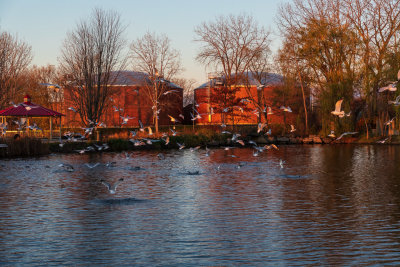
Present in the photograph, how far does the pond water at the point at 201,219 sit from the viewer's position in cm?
1036

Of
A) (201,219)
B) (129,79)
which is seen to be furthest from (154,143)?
(201,219)

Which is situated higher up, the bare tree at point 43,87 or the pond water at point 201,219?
the bare tree at point 43,87

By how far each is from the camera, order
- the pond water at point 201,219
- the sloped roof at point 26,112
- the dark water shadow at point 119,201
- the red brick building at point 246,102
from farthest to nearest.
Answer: the red brick building at point 246,102 → the sloped roof at point 26,112 → the dark water shadow at point 119,201 → the pond water at point 201,219

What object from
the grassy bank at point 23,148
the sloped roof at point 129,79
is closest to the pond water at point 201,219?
the grassy bank at point 23,148

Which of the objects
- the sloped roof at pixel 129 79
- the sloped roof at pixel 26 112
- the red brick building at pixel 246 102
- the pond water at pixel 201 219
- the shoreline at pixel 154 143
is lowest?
the pond water at pixel 201 219

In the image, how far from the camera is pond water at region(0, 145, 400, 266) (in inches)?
408

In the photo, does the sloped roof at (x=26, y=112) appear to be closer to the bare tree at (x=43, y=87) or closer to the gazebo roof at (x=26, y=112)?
the gazebo roof at (x=26, y=112)

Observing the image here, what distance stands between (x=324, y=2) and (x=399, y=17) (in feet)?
27.7

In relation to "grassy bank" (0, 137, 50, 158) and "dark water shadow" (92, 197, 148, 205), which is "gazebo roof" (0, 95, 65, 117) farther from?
"dark water shadow" (92, 197, 148, 205)

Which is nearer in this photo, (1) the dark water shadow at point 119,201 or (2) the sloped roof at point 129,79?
(1) the dark water shadow at point 119,201

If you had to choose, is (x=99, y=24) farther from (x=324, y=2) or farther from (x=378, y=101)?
(x=378, y=101)

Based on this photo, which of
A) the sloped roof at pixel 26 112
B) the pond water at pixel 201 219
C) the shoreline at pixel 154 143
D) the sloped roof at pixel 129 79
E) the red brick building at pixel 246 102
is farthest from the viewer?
the sloped roof at pixel 129 79

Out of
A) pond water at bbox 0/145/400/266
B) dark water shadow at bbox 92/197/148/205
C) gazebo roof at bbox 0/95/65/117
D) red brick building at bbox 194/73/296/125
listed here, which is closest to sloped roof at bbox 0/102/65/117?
gazebo roof at bbox 0/95/65/117

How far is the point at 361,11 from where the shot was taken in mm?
54000
